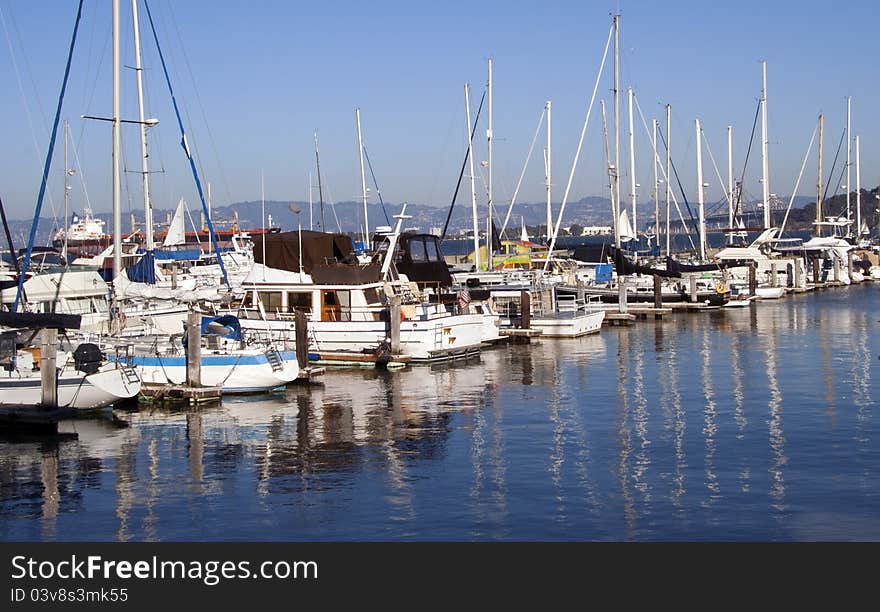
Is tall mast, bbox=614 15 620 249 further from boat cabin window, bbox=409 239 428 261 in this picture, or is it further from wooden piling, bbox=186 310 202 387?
wooden piling, bbox=186 310 202 387

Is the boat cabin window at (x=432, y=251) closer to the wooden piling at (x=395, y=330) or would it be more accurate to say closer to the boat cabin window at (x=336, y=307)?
the boat cabin window at (x=336, y=307)

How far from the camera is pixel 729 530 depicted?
672 inches

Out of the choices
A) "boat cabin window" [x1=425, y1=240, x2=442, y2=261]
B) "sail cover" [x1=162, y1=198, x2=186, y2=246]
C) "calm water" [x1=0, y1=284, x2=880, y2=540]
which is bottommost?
"calm water" [x1=0, y1=284, x2=880, y2=540]

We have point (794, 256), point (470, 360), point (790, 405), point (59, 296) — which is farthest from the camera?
point (794, 256)

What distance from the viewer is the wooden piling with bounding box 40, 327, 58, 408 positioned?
81.1ft

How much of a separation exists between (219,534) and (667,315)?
1795 inches

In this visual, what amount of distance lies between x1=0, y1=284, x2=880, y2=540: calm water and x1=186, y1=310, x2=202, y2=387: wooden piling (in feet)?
4.58

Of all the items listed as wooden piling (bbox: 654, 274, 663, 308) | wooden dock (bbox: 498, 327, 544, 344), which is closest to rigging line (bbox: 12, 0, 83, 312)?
wooden dock (bbox: 498, 327, 544, 344)

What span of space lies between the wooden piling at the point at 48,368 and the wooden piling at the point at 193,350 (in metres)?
4.23

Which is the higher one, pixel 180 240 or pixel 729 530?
pixel 180 240

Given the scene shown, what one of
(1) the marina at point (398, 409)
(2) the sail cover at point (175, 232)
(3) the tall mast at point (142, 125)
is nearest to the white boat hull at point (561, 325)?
(1) the marina at point (398, 409)
